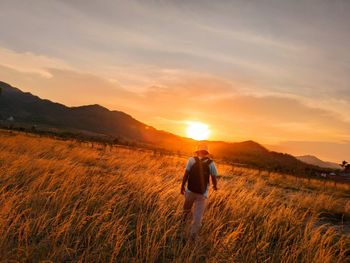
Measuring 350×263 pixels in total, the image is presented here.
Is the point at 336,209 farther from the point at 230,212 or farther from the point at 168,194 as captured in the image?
the point at 168,194

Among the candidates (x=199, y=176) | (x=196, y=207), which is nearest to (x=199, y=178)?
(x=199, y=176)

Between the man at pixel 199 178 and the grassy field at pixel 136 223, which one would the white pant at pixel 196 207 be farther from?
the grassy field at pixel 136 223

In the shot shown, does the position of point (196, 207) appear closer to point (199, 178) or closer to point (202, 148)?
point (199, 178)

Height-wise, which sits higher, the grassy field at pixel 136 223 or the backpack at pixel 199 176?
the backpack at pixel 199 176

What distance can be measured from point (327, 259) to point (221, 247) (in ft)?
5.74

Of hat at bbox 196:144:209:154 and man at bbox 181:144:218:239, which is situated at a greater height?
hat at bbox 196:144:209:154

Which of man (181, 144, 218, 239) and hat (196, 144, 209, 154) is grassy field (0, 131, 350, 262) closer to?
man (181, 144, 218, 239)

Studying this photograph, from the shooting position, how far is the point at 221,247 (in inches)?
224

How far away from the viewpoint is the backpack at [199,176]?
7.41 metres

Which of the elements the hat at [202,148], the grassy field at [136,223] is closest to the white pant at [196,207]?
the grassy field at [136,223]

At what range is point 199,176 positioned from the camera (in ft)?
24.4

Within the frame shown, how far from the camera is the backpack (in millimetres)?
7406

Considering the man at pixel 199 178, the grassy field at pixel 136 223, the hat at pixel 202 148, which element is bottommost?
the grassy field at pixel 136 223

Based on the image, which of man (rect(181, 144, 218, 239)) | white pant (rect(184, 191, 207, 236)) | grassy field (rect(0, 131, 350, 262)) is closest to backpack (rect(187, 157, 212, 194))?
man (rect(181, 144, 218, 239))
